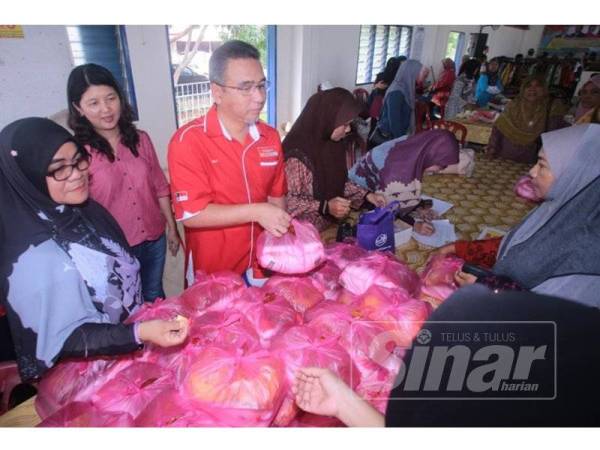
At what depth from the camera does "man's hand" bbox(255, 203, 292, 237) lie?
1.33m

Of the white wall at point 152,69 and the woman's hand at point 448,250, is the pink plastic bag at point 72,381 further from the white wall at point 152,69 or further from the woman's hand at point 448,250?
the white wall at point 152,69

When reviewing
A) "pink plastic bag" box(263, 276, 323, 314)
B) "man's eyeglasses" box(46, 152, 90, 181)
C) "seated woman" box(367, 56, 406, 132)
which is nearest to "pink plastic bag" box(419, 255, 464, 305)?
"pink plastic bag" box(263, 276, 323, 314)

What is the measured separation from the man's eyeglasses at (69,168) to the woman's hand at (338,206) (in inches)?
45.5

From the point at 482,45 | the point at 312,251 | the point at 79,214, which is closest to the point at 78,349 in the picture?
the point at 79,214

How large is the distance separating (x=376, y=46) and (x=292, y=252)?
796 cm

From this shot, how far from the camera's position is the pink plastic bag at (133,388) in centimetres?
90

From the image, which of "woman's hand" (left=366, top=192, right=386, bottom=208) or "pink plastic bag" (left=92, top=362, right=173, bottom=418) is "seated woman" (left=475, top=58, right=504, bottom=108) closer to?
"woman's hand" (left=366, top=192, right=386, bottom=208)

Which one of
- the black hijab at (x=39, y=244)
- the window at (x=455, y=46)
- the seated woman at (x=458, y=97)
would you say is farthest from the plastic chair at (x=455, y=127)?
the window at (x=455, y=46)

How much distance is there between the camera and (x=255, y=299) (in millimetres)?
1186

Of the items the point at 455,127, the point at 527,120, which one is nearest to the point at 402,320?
the point at 455,127

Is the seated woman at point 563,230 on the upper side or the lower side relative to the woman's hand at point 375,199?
upper

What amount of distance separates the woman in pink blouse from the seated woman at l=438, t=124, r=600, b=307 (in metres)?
1.52
